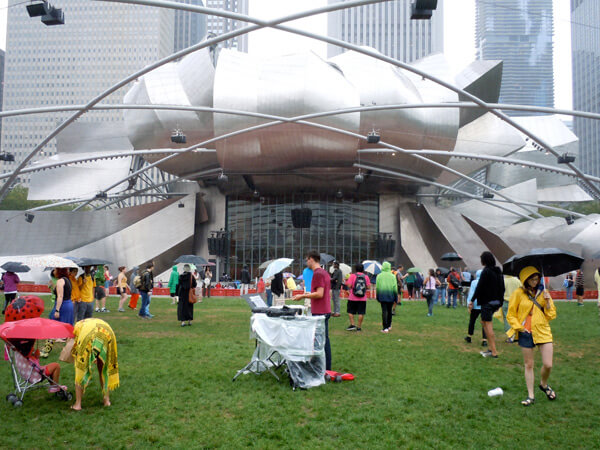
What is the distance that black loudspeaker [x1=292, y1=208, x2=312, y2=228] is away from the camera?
130 feet

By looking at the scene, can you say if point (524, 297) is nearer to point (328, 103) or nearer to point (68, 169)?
point (328, 103)

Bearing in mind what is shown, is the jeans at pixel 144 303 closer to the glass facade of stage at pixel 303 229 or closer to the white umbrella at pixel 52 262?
the white umbrella at pixel 52 262

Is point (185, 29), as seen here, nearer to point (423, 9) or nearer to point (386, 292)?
point (423, 9)

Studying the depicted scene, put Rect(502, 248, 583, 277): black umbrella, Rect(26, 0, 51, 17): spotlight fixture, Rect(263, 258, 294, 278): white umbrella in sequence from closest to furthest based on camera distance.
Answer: Rect(502, 248, 583, 277): black umbrella < Rect(263, 258, 294, 278): white umbrella < Rect(26, 0, 51, 17): spotlight fixture

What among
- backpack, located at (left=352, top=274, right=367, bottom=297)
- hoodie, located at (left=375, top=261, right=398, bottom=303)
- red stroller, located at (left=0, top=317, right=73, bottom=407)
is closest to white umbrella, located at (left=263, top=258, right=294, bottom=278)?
backpack, located at (left=352, top=274, right=367, bottom=297)

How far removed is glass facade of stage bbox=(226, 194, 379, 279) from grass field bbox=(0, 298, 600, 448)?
32348 mm

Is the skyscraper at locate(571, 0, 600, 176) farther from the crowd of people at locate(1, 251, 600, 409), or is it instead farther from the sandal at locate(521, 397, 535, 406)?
the sandal at locate(521, 397, 535, 406)

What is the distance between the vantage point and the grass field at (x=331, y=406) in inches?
206

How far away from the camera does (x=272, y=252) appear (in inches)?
1697

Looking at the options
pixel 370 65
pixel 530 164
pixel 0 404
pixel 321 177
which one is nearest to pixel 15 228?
pixel 321 177

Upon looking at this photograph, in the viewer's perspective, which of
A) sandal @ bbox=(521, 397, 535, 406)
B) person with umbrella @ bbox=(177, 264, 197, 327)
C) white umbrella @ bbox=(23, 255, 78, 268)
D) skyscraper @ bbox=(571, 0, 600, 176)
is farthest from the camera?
skyscraper @ bbox=(571, 0, 600, 176)

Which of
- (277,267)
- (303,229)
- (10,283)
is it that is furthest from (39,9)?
(303,229)

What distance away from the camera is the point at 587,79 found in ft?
449

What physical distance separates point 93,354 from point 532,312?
5133mm
